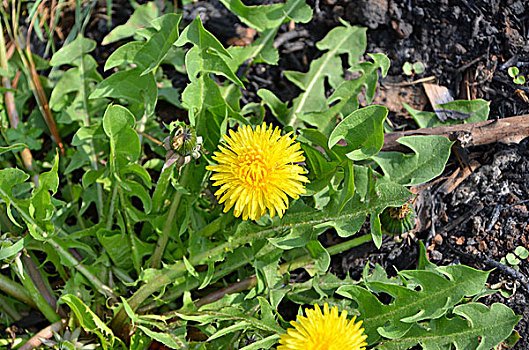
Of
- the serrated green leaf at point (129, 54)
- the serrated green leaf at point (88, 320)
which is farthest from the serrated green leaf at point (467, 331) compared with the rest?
the serrated green leaf at point (129, 54)

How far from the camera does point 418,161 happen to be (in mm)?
2236

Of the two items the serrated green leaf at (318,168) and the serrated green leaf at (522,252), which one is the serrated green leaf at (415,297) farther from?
the serrated green leaf at (522,252)

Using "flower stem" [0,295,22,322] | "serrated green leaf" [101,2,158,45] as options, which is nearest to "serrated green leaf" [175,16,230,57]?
"serrated green leaf" [101,2,158,45]

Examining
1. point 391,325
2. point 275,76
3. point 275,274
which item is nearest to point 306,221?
point 275,274

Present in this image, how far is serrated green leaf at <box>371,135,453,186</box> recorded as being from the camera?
219 cm

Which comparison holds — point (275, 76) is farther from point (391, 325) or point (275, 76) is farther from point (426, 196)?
point (391, 325)

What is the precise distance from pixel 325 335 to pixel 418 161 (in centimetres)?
86

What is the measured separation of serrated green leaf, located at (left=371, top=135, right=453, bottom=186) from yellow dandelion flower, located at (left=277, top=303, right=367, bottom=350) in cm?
69

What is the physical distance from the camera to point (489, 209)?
2.59 meters

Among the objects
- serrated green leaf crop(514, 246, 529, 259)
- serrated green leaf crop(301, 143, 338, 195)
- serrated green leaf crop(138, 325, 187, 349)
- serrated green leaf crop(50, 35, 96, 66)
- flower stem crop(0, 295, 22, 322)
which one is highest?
serrated green leaf crop(50, 35, 96, 66)

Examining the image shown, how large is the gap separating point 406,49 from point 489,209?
102 centimetres

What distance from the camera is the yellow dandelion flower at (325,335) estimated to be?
1.85 m

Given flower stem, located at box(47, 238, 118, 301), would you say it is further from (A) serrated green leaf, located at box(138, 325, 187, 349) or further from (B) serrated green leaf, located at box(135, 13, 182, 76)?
(B) serrated green leaf, located at box(135, 13, 182, 76)

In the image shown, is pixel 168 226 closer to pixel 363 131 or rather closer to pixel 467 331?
pixel 363 131
